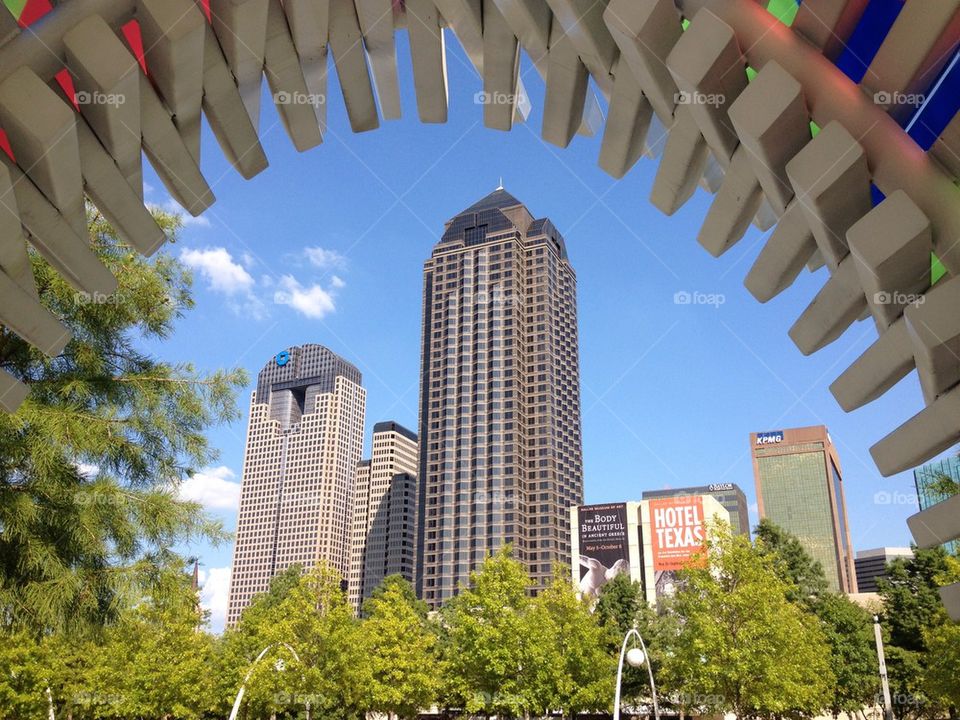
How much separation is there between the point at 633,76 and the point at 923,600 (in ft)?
180

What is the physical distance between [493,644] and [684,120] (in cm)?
3231

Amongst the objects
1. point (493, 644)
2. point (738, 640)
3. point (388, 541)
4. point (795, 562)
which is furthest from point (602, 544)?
point (388, 541)

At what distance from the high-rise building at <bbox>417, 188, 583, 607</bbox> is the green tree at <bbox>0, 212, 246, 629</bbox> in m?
126

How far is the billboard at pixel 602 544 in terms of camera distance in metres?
97.9

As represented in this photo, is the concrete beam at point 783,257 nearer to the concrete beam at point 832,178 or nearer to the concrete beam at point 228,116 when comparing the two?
the concrete beam at point 832,178

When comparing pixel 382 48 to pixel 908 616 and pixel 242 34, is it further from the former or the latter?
pixel 908 616

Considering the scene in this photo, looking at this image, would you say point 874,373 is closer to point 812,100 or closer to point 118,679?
point 812,100

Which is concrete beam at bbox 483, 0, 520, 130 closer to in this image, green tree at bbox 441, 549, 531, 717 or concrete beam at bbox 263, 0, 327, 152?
concrete beam at bbox 263, 0, 327, 152

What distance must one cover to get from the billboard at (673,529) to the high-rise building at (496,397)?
39.9 m

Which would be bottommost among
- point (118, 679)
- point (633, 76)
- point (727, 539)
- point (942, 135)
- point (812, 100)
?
point (118, 679)

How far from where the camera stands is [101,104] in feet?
5.51

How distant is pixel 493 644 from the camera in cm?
3155

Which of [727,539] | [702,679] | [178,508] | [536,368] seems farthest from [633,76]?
[536,368]

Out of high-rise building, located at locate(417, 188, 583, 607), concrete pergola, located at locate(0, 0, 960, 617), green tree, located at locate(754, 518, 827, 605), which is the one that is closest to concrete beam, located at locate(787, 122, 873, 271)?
concrete pergola, located at locate(0, 0, 960, 617)
